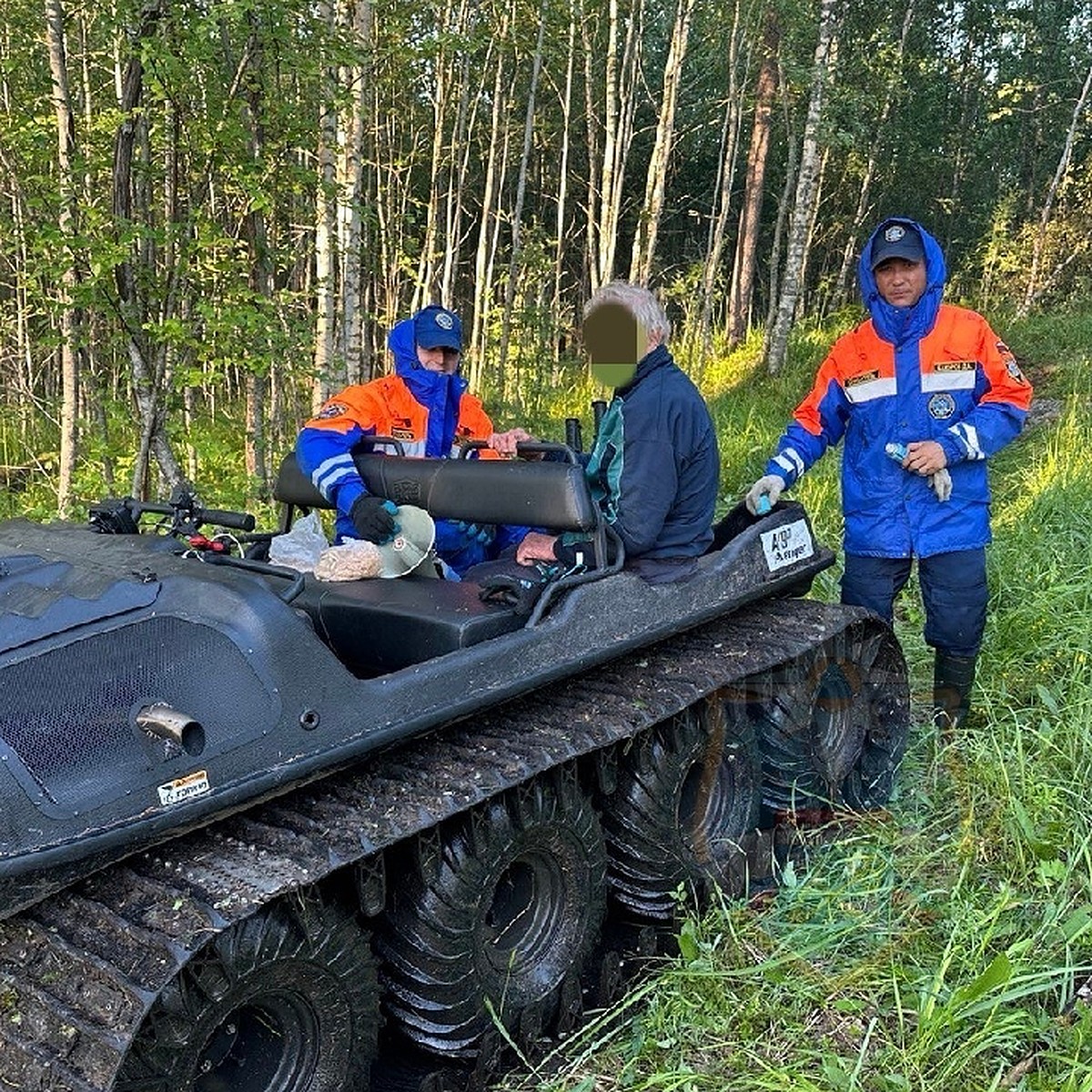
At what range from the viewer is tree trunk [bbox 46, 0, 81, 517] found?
6273 mm

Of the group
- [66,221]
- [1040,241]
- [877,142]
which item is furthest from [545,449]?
[877,142]

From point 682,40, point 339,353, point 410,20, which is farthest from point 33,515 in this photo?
point 682,40

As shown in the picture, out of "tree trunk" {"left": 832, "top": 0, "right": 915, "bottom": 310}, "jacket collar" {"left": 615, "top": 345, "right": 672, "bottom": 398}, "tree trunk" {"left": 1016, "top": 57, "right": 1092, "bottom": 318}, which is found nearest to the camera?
"jacket collar" {"left": 615, "top": 345, "right": 672, "bottom": 398}

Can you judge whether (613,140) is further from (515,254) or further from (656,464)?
(656,464)

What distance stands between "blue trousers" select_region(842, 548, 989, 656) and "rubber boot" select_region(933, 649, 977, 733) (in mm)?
44

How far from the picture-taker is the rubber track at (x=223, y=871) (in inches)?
77.3

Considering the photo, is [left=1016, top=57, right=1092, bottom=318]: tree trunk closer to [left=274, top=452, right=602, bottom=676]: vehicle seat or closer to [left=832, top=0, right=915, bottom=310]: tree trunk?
[left=832, top=0, right=915, bottom=310]: tree trunk

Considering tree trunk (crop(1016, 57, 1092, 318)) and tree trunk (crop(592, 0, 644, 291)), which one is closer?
tree trunk (crop(592, 0, 644, 291))

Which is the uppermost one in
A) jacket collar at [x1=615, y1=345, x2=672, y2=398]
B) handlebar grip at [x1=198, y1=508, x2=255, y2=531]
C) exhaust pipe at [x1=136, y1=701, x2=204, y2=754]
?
jacket collar at [x1=615, y1=345, x2=672, y2=398]

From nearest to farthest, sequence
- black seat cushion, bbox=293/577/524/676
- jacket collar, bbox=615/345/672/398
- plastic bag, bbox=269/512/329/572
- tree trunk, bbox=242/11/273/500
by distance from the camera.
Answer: black seat cushion, bbox=293/577/524/676 → jacket collar, bbox=615/345/672/398 → plastic bag, bbox=269/512/329/572 → tree trunk, bbox=242/11/273/500

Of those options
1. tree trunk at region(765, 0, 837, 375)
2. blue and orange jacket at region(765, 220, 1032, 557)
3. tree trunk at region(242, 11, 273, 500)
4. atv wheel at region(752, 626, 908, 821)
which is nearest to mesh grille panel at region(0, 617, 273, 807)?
atv wheel at region(752, 626, 908, 821)

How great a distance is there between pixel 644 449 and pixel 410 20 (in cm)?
867

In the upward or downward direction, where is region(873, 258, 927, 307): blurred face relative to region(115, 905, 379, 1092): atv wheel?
upward

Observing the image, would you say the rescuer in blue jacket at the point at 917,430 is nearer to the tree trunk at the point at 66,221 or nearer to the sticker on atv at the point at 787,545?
the sticker on atv at the point at 787,545
